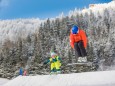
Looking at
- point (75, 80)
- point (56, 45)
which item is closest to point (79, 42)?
point (75, 80)

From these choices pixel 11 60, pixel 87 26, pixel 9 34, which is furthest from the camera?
pixel 9 34

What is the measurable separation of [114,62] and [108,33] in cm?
6030

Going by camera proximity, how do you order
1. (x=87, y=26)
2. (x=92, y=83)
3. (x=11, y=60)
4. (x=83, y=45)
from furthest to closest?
1. (x=87, y=26)
2. (x=11, y=60)
3. (x=83, y=45)
4. (x=92, y=83)

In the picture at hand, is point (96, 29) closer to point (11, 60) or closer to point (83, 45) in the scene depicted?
point (11, 60)

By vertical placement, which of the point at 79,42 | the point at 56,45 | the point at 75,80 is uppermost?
the point at 56,45

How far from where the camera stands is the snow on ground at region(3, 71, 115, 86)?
12.1 meters

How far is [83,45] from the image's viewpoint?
14438 millimetres

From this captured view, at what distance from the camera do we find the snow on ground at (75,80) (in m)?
12.1

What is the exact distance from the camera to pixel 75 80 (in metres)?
13.0

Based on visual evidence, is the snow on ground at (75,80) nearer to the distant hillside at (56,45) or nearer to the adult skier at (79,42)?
the adult skier at (79,42)

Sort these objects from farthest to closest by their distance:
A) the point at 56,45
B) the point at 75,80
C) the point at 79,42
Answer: the point at 56,45, the point at 79,42, the point at 75,80

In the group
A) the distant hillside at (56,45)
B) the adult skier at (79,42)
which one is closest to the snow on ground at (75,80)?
the adult skier at (79,42)

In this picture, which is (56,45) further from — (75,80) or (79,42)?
(75,80)

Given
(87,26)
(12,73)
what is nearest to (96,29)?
(87,26)
